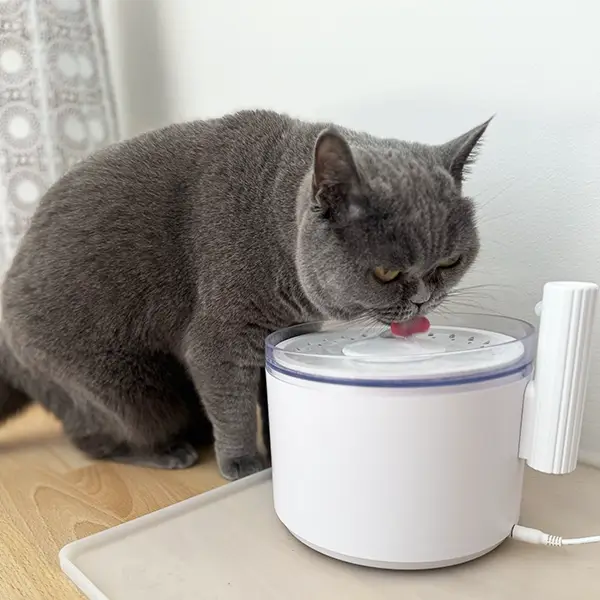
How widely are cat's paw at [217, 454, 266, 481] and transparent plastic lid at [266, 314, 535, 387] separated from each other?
10.3 inches

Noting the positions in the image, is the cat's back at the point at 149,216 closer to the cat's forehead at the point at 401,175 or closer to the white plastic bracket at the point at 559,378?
the cat's forehead at the point at 401,175

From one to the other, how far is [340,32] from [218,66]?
1.17ft

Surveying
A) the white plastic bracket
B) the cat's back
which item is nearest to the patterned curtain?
the cat's back

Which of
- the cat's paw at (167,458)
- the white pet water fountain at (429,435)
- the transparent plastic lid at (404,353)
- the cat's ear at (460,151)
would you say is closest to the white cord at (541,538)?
the white pet water fountain at (429,435)

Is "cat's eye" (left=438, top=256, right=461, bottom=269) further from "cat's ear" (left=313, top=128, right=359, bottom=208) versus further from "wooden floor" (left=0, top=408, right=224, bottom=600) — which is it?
"wooden floor" (left=0, top=408, right=224, bottom=600)

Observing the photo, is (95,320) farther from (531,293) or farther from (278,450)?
(531,293)

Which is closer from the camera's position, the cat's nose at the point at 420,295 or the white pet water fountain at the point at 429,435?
the white pet water fountain at the point at 429,435

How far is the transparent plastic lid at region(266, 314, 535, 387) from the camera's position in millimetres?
652

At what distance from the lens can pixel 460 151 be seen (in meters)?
0.83

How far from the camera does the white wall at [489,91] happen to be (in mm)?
894

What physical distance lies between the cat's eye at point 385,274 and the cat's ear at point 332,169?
0.10 meters

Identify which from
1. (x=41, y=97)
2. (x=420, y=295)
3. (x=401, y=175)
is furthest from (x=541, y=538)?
(x=41, y=97)

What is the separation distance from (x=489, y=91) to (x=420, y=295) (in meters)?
0.38

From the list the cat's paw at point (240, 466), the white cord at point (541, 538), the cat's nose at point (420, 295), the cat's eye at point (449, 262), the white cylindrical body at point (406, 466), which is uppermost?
the cat's eye at point (449, 262)
